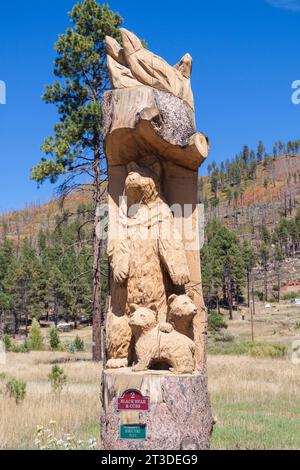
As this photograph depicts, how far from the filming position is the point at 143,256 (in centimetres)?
572

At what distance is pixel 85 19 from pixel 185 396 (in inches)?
602

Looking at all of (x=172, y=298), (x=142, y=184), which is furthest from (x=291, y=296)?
(x=142, y=184)

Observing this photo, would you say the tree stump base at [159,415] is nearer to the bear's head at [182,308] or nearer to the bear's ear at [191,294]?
the bear's head at [182,308]

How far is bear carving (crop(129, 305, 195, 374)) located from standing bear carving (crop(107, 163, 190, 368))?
248 millimetres

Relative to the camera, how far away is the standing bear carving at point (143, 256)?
563 centimetres

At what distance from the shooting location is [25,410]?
9.13m

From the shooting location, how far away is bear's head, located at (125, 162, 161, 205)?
579 cm

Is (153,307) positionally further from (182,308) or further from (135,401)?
(135,401)

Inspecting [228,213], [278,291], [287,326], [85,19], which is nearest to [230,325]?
[287,326]

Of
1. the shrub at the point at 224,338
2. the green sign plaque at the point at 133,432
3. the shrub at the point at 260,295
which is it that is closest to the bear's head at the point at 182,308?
the green sign plaque at the point at 133,432

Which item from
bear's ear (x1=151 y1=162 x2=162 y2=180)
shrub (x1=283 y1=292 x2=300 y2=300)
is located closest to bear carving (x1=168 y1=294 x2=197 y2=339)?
bear's ear (x1=151 y1=162 x2=162 y2=180)

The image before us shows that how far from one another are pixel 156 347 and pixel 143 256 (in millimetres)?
967

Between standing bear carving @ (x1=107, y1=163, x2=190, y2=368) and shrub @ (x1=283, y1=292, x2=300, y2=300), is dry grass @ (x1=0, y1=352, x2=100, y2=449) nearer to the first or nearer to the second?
standing bear carving @ (x1=107, y1=163, x2=190, y2=368)
